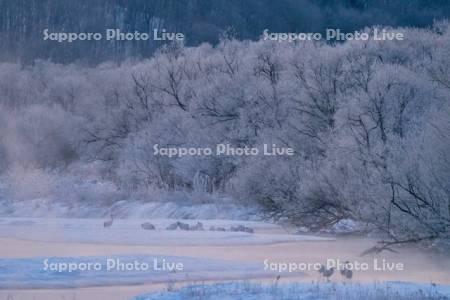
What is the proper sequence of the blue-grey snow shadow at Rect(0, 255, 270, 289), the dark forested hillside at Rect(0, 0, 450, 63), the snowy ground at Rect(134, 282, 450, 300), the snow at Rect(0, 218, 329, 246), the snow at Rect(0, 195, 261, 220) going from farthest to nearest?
the dark forested hillside at Rect(0, 0, 450, 63), the snow at Rect(0, 195, 261, 220), the snow at Rect(0, 218, 329, 246), the blue-grey snow shadow at Rect(0, 255, 270, 289), the snowy ground at Rect(134, 282, 450, 300)

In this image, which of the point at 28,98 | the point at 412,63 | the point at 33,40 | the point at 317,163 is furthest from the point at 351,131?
the point at 33,40

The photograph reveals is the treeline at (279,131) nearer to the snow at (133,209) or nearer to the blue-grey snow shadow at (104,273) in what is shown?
the snow at (133,209)

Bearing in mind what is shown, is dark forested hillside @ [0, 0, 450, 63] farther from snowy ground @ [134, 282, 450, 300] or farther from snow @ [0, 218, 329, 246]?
snowy ground @ [134, 282, 450, 300]

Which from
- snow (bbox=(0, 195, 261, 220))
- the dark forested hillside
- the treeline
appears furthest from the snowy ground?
the dark forested hillside

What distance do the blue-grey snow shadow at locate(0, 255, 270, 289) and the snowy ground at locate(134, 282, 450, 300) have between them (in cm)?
139

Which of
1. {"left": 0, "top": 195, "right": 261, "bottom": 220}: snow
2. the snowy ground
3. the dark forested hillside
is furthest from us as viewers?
the dark forested hillside

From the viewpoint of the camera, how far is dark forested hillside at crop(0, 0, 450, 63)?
1817 inches

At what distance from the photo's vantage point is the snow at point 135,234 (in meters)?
17.3

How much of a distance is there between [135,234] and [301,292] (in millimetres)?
7952

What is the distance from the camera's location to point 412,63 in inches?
1129

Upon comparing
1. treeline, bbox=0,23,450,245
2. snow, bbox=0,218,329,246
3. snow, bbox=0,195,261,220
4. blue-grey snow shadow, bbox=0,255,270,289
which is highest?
treeline, bbox=0,23,450,245

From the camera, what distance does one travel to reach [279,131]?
24562 mm

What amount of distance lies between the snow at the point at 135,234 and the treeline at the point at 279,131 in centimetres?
138

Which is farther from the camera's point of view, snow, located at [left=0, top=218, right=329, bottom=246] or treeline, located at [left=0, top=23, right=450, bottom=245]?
snow, located at [left=0, top=218, right=329, bottom=246]
